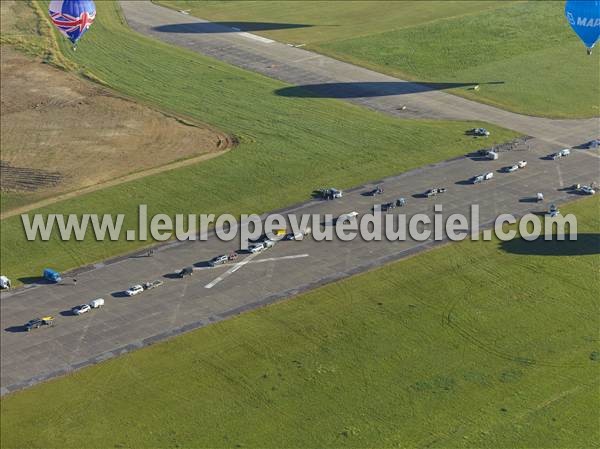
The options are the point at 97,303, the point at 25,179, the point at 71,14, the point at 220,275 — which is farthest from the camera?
the point at 71,14

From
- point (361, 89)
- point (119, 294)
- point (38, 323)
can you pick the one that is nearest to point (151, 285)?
point (119, 294)

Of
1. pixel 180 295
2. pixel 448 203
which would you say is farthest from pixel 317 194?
pixel 180 295

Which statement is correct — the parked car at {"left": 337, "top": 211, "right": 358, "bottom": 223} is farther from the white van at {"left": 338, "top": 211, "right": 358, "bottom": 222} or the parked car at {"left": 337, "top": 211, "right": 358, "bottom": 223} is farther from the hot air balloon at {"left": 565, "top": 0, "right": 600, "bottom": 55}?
the hot air balloon at {"left": 565, "top": 0, "right": 600, "bottom": 55}

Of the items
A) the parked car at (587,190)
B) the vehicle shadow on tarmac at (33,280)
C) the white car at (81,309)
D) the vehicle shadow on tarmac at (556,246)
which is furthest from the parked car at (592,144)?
the vehicle shadow on tarmac at (33,280)

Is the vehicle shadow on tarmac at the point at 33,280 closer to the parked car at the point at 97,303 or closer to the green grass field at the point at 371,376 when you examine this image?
the parked car at the point at 97,303

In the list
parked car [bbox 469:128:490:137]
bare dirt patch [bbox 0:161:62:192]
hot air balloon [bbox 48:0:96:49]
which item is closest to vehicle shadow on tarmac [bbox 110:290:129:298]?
bare dirt patch [bbox 0:161:62:192]

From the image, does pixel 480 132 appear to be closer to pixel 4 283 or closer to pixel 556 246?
pixel 556 246

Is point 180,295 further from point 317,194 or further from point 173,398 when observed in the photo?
point 317,194
